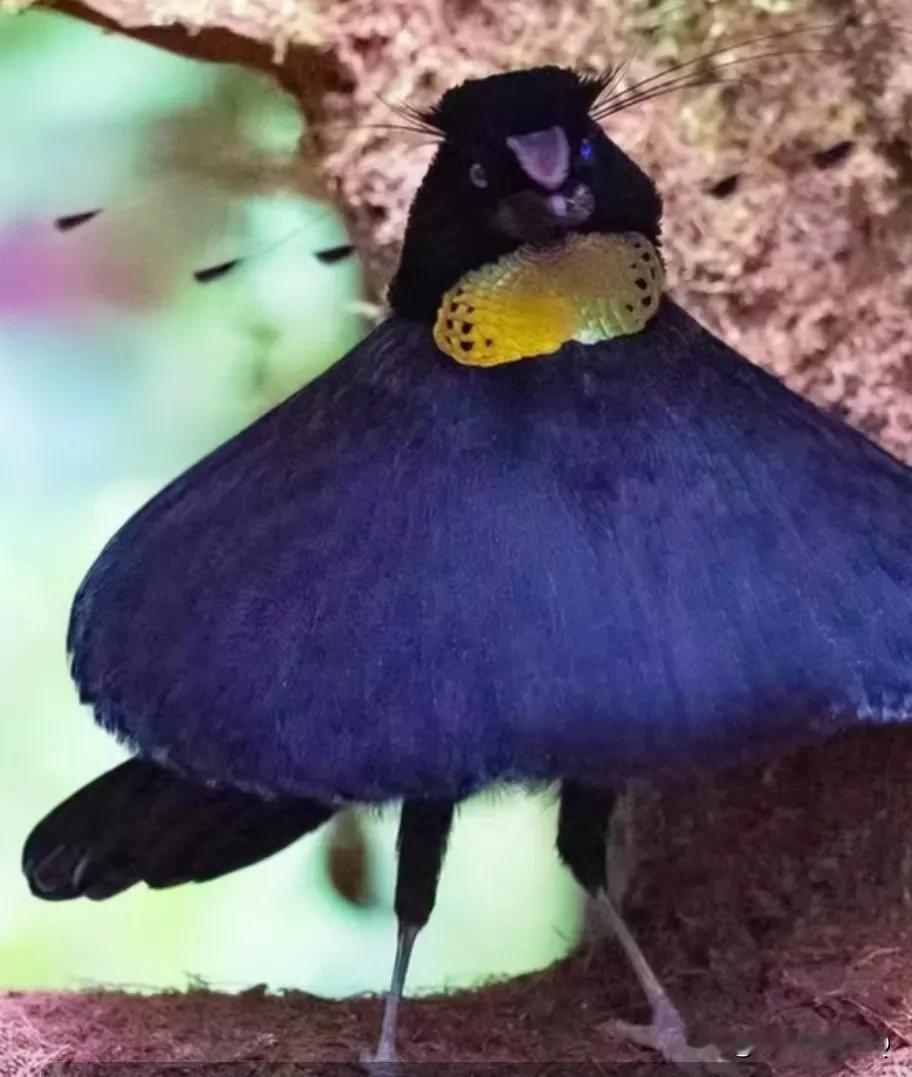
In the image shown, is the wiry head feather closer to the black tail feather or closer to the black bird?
the black bird

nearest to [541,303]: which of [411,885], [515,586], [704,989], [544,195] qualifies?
[544,195]

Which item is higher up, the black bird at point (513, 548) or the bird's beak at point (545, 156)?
the bird's beak at point (545, 156)

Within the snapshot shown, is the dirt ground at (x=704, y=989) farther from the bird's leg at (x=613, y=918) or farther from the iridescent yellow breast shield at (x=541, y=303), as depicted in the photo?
the iridescent yellow breast shield at (x=541, y=303)

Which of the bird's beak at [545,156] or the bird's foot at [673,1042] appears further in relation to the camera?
the bird's foot at [673,1042]

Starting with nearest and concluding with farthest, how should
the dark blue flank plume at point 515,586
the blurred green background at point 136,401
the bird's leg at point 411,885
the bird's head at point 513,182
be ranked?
the dark blue flank plume at point 515,586, the bird's head at point 513,182, the bird's leg at point 411,885, the blurred green background at point 136,401

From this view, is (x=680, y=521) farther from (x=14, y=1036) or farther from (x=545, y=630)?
(x=14, y=1036)

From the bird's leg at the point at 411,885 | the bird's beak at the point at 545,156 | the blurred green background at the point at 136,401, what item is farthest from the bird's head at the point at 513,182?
the blurred green background at the point at 136,401

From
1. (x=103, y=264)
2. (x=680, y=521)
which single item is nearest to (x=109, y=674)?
(x=680, y=521)

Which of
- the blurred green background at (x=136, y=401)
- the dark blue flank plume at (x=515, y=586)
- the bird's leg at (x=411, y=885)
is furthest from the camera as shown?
the blurred green background at (x=136, y=401)
